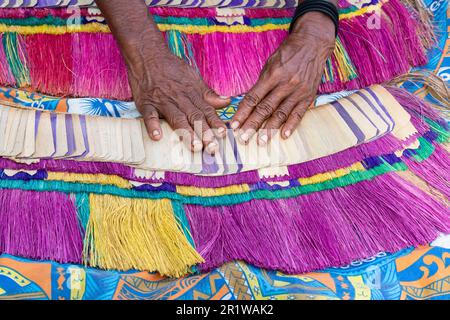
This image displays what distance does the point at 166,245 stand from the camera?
1433mm

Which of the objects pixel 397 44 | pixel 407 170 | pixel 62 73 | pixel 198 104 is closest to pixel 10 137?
pixel 62 73

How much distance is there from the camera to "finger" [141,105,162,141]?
5.07ft

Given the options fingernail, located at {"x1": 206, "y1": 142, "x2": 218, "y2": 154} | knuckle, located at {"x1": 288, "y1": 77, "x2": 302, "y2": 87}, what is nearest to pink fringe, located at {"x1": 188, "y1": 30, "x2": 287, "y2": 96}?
knuckle, located at {"x1": 288, "y1": 77, "x2": 302, "y2": 87}

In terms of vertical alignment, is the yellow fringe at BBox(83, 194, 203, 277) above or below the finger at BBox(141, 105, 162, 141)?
below

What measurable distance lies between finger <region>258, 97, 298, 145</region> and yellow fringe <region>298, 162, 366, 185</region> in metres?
0.15

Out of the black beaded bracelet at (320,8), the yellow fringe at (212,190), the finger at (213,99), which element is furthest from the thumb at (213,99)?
the black beaded bracelet at (320,8)

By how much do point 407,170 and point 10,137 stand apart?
1.05m

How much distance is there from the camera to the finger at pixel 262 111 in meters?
1.57

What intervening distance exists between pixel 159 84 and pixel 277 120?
334mm

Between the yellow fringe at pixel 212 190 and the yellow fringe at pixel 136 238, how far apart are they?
55 millimetres

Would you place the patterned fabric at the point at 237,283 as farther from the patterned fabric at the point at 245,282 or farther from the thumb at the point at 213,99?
the thumb at the point at 213,99

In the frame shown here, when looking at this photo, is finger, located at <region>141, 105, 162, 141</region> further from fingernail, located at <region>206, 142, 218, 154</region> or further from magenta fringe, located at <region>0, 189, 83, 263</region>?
magenta fringe, located at <region>0, 189, 83, 263</region>

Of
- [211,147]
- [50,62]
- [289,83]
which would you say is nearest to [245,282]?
[211,147]

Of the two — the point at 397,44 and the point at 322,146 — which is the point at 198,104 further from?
the point at 397,44
